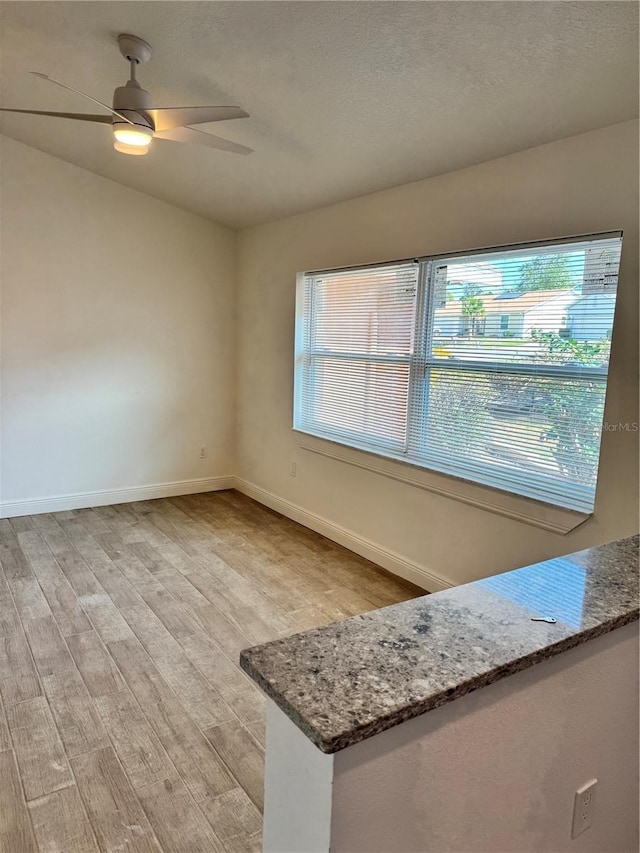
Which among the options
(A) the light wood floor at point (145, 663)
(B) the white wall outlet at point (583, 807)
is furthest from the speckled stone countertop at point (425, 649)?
(A) the light wood floor at point (145, 663)

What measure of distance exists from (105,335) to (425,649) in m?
4.33

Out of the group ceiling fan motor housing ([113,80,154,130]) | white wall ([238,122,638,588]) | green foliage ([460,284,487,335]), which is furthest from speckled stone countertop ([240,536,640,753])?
ceiling fan motor housing ([113,80,154,130])

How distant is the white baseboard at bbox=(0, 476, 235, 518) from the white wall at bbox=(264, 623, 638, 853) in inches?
166

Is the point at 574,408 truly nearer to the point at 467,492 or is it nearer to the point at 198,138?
the point at 467,492

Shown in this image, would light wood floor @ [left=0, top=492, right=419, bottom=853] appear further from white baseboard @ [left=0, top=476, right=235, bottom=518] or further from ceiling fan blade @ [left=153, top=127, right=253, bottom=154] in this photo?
ceiling fan blade @ [left=153, top=127, right=253, bottom=154]

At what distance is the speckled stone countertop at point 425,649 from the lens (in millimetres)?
778

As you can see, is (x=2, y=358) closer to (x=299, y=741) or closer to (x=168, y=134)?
(x=168, y=134)

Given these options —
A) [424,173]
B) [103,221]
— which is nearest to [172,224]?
[103,221]

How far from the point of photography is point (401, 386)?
347 centimetres

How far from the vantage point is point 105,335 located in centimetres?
460

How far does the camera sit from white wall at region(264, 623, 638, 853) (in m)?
0.79

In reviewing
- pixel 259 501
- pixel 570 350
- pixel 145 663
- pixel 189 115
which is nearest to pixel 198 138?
pixel 189 115

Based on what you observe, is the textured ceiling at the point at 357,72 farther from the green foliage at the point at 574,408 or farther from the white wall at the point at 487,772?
the white wall at the point at 487,772

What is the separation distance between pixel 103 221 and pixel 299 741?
4598 millimetres
